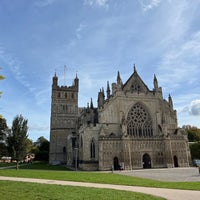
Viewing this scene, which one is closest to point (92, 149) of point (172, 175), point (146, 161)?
point (146, 161)

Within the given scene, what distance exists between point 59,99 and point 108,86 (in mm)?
21178

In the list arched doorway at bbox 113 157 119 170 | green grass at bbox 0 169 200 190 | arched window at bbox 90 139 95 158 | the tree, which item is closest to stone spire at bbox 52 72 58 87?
arched window at bbox 90 139 95 158

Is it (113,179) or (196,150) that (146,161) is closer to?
(196,150)

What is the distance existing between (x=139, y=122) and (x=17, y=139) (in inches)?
977

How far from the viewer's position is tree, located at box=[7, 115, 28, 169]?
3139cm

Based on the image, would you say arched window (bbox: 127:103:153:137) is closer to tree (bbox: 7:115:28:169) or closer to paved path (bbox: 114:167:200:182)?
paved path (bbox: 114:167:200:182)

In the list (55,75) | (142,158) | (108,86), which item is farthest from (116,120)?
(55,75)

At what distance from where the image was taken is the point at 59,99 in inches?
2591

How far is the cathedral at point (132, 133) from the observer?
37594 millimetres

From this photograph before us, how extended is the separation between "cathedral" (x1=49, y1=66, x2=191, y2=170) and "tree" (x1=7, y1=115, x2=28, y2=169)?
34.4ft

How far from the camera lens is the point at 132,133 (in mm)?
41562

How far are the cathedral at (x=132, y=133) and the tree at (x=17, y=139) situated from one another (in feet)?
34.4

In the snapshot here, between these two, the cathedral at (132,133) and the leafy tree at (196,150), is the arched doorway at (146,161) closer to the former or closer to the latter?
the cathedral at (132,133)

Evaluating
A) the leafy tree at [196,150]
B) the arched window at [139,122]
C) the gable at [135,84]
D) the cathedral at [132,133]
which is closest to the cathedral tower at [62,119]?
the cathedral at [132,133]
